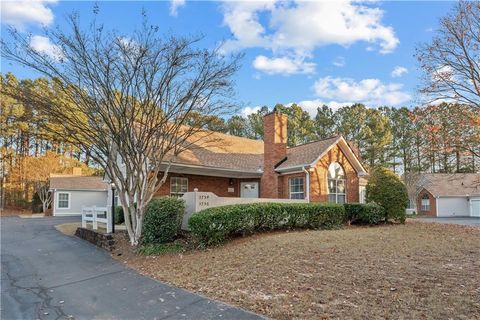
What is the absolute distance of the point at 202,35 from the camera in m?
11.1

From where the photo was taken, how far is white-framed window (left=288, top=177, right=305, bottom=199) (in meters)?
17.5

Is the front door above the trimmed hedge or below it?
above

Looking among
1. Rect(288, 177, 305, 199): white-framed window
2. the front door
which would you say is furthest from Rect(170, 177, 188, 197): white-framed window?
Rect(288, 177, 305, 199): white-framed window

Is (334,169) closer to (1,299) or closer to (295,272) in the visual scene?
(295,272)

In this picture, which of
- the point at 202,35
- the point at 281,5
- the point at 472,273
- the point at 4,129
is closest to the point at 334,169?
the point at 281,5

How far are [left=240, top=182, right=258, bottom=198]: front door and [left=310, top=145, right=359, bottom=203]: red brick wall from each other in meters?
3.72

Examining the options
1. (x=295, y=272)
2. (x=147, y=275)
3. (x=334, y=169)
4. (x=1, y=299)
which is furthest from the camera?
(x=334, y=169)

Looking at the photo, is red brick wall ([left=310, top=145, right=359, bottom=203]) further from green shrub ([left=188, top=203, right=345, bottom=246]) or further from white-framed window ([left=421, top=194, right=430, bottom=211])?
white-framed window ([left=421, top=194, right=430, bottom=211])

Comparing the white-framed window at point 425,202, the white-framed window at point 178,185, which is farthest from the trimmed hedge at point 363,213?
the white-framed window at point 425,202

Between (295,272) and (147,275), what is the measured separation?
349cm

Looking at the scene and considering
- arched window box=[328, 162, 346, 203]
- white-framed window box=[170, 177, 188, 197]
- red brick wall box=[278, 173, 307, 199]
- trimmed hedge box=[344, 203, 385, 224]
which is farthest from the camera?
arched window box=[328, 162, 346, 203]

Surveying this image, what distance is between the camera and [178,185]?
58.5 feet

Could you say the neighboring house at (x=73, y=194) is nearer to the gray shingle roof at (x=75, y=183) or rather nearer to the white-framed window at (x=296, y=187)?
the gray shingle roof at (x=75, y=183)

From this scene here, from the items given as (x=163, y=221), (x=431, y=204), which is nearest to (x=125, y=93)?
(x=163, y=221)
